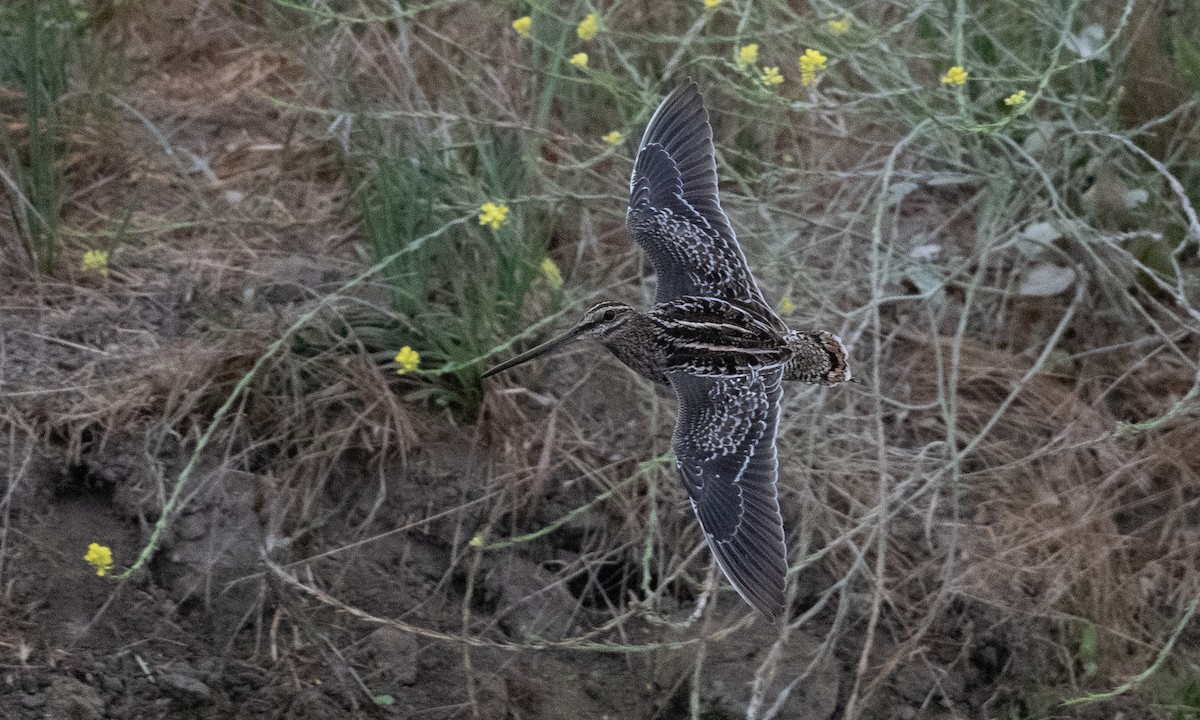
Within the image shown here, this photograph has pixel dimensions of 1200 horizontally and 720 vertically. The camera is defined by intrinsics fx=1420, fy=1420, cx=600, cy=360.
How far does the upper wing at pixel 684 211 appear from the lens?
3131 mm

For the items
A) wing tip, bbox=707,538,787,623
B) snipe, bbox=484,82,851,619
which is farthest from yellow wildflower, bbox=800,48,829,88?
wing tip, bbox=707,538,787,623

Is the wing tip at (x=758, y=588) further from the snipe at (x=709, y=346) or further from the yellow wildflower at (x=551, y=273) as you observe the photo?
the yellow wildflower at (x=551, y=273)

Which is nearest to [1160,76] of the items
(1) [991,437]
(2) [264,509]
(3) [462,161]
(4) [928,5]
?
(4) [928,5]

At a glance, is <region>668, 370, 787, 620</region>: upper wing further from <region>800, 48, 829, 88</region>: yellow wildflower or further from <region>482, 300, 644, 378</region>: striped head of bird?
<region>800, 48, 829, 88</region>: yellow wildflower

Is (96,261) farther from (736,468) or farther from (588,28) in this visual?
(736,468)

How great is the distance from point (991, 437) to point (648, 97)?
1295 millimetres

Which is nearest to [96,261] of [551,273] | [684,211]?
[551,273]

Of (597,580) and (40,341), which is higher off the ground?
(40,341)

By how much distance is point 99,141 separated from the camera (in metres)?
4.06

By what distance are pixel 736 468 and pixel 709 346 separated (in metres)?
0.26

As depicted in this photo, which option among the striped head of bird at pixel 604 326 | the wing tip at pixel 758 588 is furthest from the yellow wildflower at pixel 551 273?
the wing tip at pixel 758 588

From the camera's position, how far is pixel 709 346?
2959 mm

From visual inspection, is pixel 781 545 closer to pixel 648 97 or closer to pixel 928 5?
pixel 648 97

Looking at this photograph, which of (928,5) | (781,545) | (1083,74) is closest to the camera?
(781,545)
